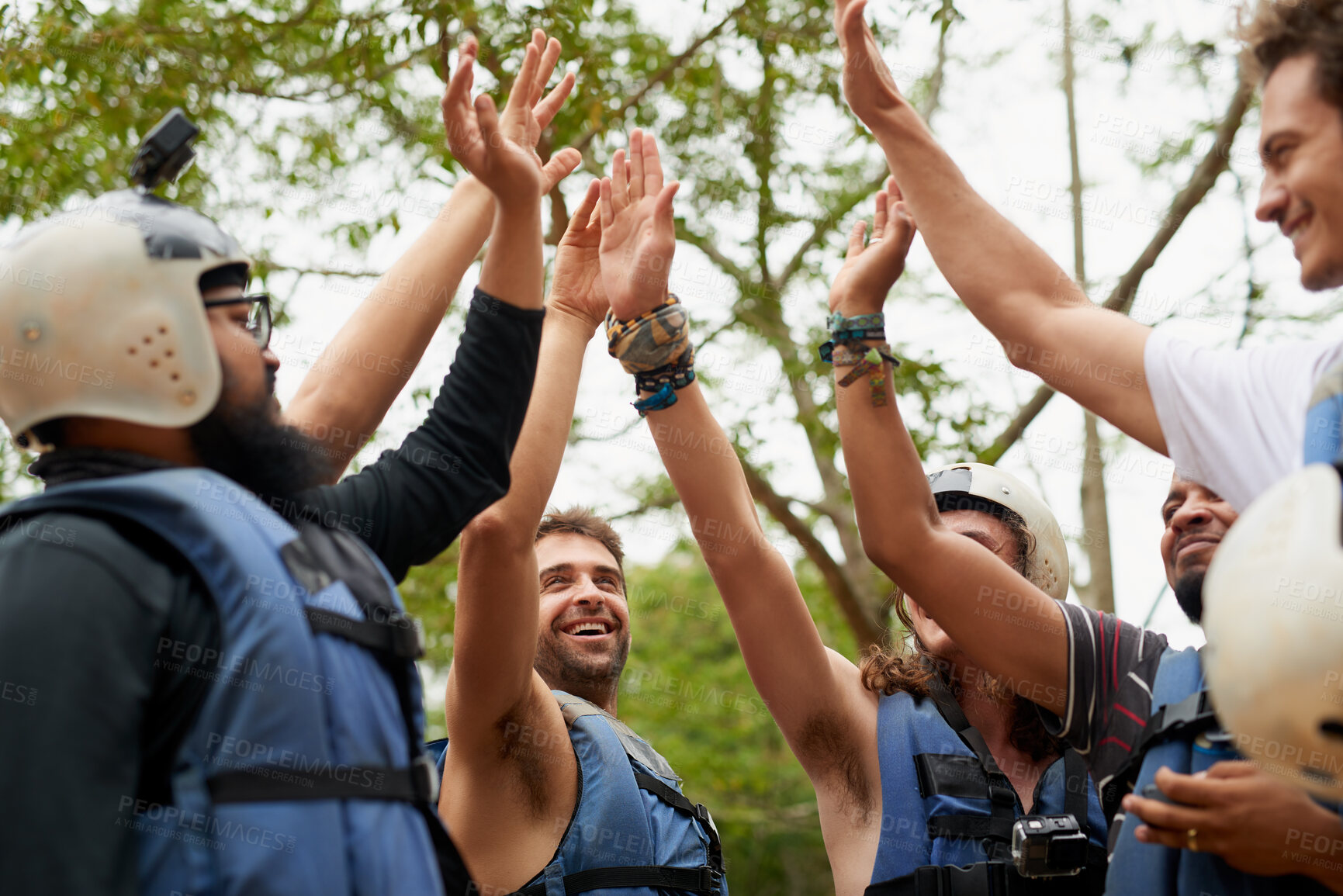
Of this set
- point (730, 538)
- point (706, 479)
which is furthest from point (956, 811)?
point (706, 479)

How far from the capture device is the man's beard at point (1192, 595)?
2904 mm

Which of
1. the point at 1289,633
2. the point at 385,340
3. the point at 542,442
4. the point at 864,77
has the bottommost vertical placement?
the point at 1289,633

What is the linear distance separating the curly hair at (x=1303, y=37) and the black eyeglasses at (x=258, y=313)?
6.31 feet

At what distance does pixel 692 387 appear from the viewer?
10.3 ft

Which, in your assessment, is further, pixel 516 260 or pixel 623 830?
pixel 623 830

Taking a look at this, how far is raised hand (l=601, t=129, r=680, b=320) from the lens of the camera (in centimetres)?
293

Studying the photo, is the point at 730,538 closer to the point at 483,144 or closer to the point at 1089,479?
the point at 483,144

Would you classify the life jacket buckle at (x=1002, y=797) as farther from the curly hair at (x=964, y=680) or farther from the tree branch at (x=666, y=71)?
the tree branch at (x=666, y=71)

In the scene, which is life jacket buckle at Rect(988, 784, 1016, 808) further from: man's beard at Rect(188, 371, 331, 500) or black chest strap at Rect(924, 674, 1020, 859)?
man's beard at Rect(188, 371, 331, 500)

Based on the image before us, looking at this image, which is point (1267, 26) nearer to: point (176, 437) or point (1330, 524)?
point (1330, 524)

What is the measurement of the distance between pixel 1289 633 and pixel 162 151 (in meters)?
2.12

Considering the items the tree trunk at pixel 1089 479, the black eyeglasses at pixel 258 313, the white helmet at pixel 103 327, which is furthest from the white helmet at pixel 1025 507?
the tree trunk at pixel 1089 479

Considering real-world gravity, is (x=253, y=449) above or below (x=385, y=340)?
below

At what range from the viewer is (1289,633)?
4.99 ft
